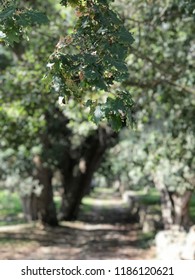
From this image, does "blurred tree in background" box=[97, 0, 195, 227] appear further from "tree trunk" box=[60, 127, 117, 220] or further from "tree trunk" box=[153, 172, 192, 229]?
"tree trunk" box=[60, 127, 117, 220]

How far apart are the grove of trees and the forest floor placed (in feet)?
4.14

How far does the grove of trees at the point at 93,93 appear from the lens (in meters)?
3.40

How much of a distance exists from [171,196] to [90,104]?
507 inches

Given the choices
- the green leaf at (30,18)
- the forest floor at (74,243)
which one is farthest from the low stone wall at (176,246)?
the green leaf at (30,18)

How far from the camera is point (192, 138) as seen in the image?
1129 centimetres

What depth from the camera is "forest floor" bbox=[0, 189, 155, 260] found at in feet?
43.4

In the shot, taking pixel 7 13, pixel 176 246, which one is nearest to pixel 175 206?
pixel 176 246

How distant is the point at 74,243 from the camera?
1552 cm

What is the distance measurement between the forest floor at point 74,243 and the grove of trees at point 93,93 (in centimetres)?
126

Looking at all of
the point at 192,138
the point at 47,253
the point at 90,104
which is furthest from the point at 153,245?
the point at 90,104

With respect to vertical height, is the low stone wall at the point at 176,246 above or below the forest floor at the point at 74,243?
above

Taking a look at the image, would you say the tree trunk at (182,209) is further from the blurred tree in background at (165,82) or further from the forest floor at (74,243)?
the blurred tree in background at (165,82)

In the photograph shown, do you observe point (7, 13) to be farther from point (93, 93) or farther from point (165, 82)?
point (165, 82)
